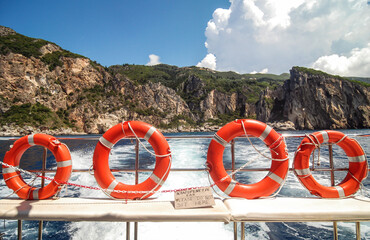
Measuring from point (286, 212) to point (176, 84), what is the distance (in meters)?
100.0

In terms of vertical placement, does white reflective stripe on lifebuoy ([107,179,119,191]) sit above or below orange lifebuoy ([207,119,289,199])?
below

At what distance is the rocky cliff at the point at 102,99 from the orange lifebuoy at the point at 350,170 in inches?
2019

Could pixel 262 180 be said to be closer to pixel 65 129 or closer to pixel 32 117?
pixel 32 117

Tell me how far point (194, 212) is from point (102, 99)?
64.9 meters

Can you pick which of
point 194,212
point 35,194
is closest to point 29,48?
point 35,194

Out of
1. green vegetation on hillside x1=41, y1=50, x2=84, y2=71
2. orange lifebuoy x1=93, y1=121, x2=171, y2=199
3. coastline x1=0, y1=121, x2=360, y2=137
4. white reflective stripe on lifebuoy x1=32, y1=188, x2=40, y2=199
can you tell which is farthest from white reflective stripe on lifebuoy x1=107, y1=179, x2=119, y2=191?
green vegetation on hillside x1=41, y1=50, x2=84, y2=71

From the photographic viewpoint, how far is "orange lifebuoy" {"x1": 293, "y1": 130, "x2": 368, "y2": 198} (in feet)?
7.55

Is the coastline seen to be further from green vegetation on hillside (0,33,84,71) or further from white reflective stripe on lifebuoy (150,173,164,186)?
white reflective stripe on lifebuoy (150,173,164,186)

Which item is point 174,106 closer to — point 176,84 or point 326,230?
point 176,84

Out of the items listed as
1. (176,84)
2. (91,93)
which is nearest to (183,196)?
(91,93)

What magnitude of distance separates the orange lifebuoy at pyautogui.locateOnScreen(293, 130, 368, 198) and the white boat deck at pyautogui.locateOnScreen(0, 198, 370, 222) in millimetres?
266

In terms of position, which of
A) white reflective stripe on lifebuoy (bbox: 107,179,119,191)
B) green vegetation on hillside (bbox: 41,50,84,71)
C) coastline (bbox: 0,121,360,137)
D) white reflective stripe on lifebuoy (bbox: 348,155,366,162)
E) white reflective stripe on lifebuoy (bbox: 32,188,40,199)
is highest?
green vegetation on hillside (bbox: 41,50,84,71)

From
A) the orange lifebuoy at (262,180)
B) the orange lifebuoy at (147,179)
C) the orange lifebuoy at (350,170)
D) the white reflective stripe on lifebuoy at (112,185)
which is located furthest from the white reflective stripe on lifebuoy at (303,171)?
the white reflective stripe on lifebuoy at (112,185)

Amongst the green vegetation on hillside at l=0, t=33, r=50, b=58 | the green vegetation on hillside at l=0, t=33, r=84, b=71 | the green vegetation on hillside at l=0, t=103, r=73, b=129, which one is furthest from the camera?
the green vegetation on hillside at l=0, t=33, r=84, b=71
